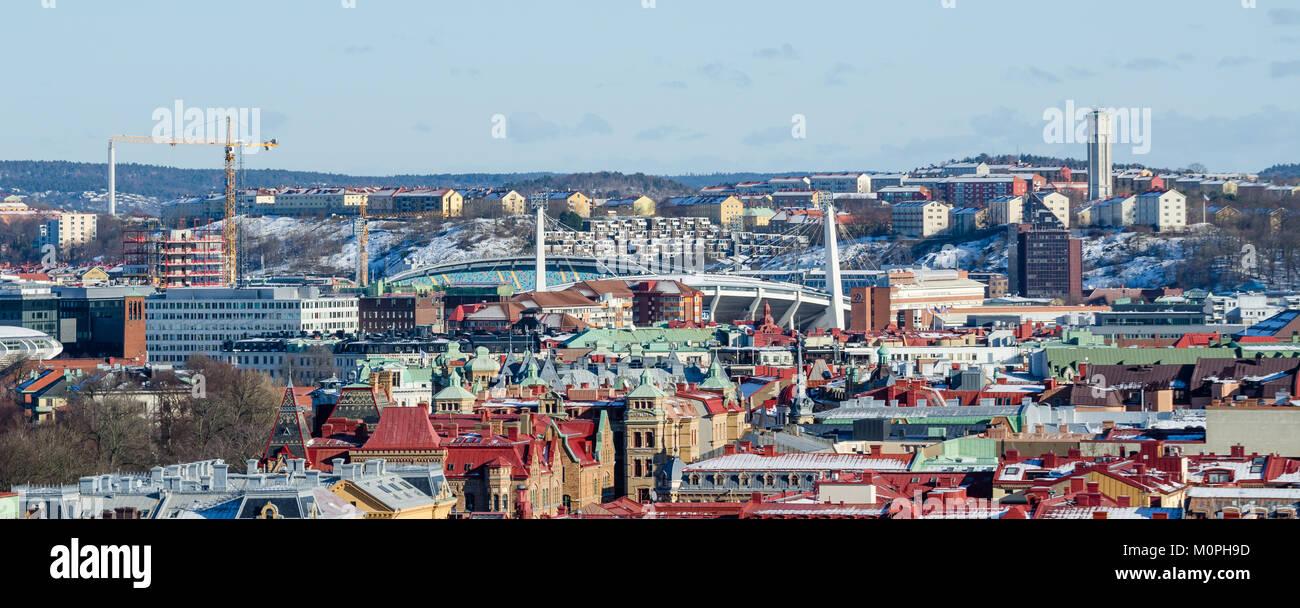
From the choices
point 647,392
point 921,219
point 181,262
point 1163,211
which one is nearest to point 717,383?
point 647,392

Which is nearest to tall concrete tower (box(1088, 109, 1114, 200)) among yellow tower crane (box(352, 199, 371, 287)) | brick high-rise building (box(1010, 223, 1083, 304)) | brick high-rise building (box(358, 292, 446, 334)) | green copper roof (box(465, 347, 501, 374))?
brick high-rise building (box(1010, 223, 1083, 304))

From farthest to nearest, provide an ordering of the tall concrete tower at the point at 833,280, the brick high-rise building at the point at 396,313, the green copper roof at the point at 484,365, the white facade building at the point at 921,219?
the white facade building at the point at 921,219
the tall concrete tower at the point at 833,280
the brick high-rise building at the point at 396,313
the green copper roof at the point at 484,365

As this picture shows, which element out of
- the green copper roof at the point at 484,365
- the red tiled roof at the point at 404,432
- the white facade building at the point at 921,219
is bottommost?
the red tiled roof at the point at 404,432

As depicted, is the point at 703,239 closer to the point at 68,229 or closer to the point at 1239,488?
the point at 68,229

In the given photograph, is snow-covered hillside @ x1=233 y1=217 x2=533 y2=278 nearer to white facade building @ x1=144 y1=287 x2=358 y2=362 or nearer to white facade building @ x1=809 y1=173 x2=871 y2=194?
white facade building @ x1=809 y1=173 x2=871 y2=194

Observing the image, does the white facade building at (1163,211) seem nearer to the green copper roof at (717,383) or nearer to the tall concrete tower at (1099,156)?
the tall concrete tower at (1099,156)

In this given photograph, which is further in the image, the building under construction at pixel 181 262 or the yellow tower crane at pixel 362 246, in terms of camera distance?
the yellow tower crane at pixel 362 246

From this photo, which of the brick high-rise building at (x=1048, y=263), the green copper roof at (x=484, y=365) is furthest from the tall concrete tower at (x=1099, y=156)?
the green copper roof at (x=484, y=365)

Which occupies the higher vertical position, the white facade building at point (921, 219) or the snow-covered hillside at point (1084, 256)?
the white facade building at point (921, 219)

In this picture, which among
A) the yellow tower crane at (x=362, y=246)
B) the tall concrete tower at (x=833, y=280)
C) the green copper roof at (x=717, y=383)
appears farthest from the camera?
the yellow tower crane at (x=362, y=246)
